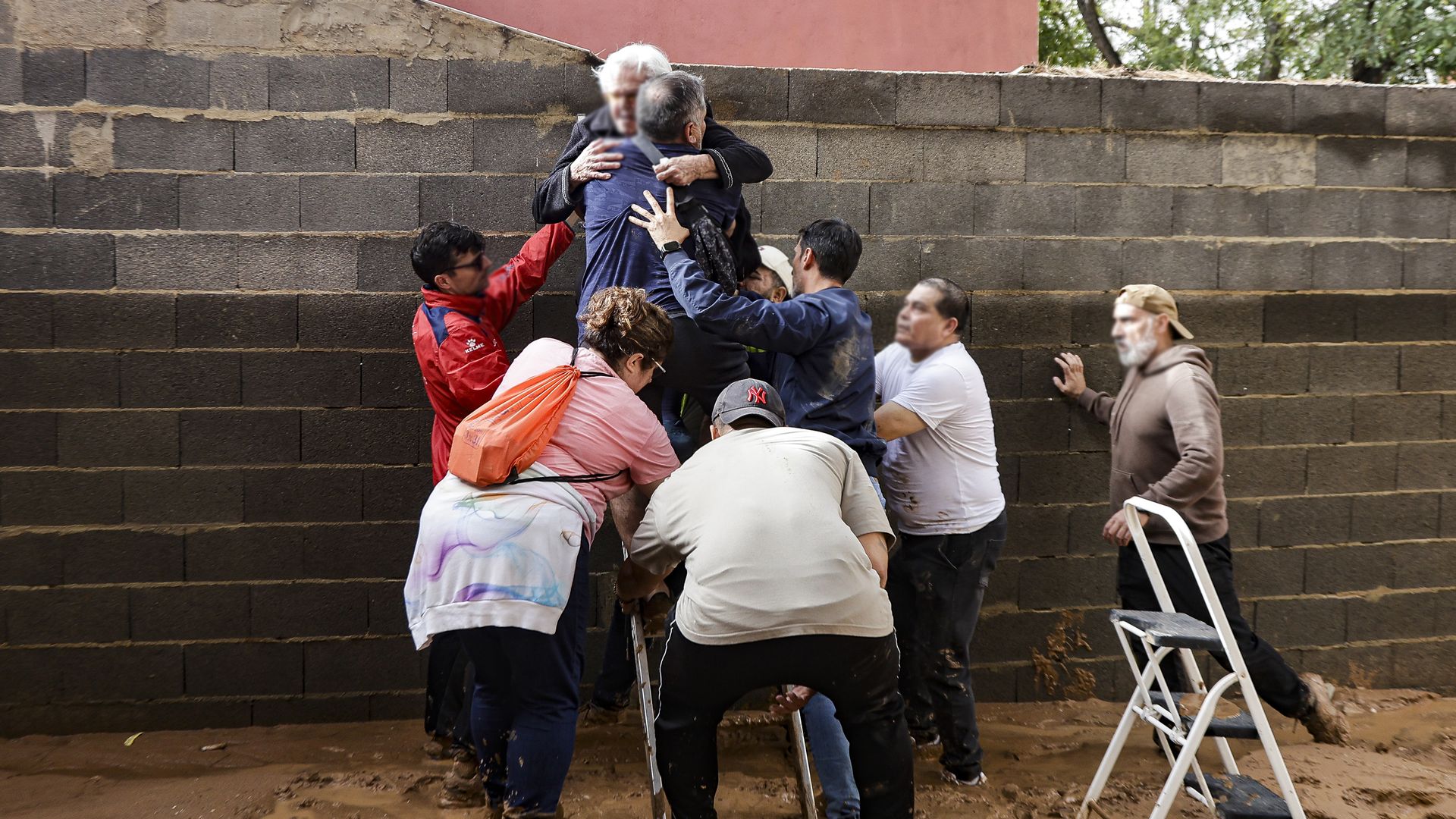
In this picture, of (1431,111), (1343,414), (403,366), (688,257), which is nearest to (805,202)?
(688,257)

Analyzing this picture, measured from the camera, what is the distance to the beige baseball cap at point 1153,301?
3.75m

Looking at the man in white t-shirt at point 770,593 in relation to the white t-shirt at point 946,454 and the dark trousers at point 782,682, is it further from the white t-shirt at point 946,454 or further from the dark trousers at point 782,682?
the white t-shirt at point 946,454

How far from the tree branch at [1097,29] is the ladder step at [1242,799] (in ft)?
33.7

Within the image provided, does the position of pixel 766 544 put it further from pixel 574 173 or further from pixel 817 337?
pixel 574 173

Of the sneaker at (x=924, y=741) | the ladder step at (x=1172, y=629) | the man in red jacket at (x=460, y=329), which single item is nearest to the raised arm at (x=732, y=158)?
the man in red jacket at (x=460, y=329)

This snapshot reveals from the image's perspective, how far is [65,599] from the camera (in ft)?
12.1

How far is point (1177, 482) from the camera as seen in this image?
335 centimetres

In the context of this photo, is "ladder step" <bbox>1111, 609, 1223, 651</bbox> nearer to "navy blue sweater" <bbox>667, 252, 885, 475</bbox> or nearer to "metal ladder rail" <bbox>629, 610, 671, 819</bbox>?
"navy blue sweater" <bbox>667, 252, 885, 475</bbox>

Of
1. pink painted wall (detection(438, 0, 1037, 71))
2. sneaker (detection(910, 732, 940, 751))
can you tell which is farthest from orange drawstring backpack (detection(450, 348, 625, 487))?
pink painted wall (detection(438, 0, 1037, 71))

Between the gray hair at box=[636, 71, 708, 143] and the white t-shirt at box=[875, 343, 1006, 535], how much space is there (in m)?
1.16

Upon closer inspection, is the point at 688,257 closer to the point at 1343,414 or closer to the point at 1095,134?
the point at 1095,134

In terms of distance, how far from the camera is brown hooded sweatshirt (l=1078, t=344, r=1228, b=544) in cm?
336

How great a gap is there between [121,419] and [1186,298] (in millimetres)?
4237

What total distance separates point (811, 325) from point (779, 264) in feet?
2.58
